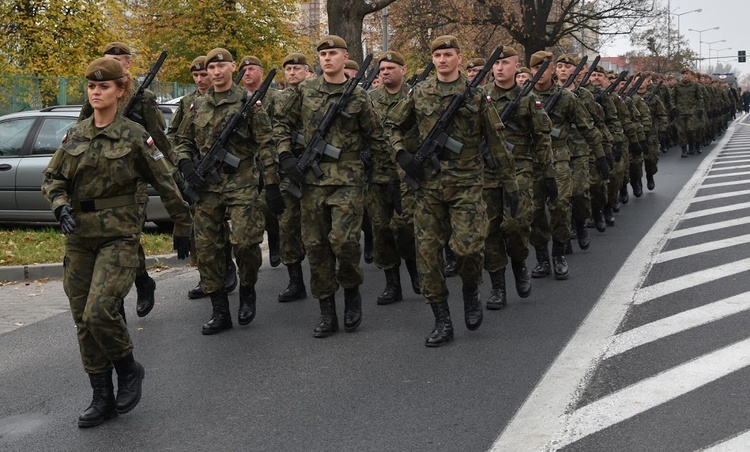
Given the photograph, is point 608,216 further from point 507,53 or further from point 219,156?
point 219,156

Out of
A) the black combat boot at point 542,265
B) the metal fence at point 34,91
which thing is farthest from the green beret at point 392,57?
the metal fence at point 34,91

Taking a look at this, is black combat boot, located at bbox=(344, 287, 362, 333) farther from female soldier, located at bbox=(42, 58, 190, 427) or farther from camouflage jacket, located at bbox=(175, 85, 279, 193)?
female soldier, located at bbox=(42, 58, 190, 427)

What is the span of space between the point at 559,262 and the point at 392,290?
5.93 ft

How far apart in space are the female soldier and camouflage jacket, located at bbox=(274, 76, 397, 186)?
1855 millimetres

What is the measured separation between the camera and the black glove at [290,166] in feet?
22.8

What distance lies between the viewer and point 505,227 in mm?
8094

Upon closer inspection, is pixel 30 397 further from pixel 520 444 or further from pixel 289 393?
pixel 520 444

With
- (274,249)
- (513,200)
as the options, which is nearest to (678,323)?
(513,200)

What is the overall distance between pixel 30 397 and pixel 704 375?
378 centimetres

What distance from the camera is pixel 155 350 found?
22.4ft

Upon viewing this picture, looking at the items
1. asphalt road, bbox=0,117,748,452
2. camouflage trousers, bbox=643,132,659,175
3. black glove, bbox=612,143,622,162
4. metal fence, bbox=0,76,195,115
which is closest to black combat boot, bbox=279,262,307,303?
asphalt road, bbox=0,117,748,452

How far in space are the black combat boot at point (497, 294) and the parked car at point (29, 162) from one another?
190 inches

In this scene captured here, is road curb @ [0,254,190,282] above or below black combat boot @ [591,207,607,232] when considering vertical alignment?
above

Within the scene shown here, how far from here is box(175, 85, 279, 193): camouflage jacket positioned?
7.19 m
